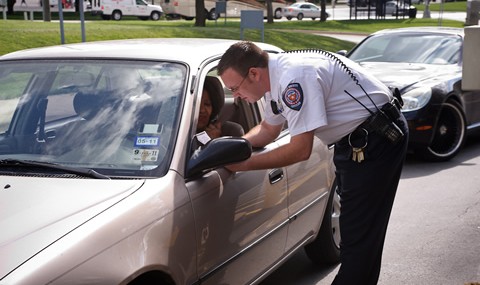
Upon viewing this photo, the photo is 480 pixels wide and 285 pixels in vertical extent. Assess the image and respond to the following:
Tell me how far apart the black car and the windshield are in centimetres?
545

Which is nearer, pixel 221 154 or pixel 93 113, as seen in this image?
pixel 221 154

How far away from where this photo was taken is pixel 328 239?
5.20m

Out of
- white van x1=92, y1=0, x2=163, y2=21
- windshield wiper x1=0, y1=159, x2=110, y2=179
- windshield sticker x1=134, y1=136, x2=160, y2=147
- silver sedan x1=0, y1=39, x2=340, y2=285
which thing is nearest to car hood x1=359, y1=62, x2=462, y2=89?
silver sedan x1=0, y1=39, x2=340, y2=285

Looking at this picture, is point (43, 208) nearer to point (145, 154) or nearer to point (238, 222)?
point (145, 154)

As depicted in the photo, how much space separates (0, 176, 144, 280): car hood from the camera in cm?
268

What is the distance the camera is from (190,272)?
3.31 m

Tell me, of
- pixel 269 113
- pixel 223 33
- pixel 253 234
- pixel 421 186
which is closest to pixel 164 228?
pixel 253 234

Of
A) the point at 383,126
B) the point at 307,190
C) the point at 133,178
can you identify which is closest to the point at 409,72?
the point at 307,190

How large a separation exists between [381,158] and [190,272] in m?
1.13

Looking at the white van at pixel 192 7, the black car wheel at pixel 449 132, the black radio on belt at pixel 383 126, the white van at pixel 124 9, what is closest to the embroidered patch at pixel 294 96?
the black radio on belt at pixel 383 126

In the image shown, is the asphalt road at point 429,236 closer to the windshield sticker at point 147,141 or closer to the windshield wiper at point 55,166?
the windshield sticker at point 147,141

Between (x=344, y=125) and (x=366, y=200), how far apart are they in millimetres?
406

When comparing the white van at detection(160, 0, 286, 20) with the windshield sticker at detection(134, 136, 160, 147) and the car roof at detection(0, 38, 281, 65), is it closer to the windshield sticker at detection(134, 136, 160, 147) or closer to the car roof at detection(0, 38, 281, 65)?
the car roof at detection(0, 38, 281, 65)

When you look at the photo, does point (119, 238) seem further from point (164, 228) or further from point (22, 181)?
point (22, 181)
